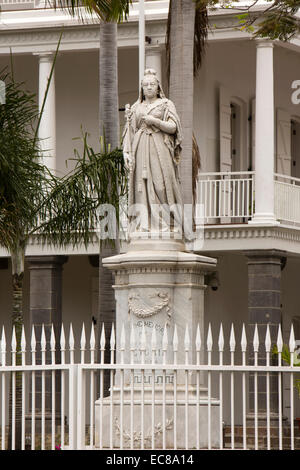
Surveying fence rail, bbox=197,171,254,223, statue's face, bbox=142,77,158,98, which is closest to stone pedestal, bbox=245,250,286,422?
fence rail, bbox=197,171,254,223

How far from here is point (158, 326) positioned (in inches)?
514

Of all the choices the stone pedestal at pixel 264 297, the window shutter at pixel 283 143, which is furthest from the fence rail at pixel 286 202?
the window shutter at pixel 283 143

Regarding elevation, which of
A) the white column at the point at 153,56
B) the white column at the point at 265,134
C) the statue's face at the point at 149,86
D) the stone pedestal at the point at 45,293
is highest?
the white column at the point at 153,56

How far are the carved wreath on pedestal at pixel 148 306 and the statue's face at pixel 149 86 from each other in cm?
186

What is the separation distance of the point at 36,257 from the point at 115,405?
13.1 metres

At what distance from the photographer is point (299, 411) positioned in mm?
27844

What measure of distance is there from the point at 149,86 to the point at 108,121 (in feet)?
20.4

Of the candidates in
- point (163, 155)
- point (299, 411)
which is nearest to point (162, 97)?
point (163, 155)

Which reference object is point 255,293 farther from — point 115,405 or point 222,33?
point 115,405

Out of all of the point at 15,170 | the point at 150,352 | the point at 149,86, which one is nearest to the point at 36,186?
the point at 15,170

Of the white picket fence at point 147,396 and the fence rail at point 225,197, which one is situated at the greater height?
the fence rail at point 225,197

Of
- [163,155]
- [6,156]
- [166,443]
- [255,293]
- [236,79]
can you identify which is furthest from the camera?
[236,79]

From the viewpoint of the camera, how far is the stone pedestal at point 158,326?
40.4 feet

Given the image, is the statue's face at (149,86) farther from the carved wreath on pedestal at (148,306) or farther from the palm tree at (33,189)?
the palm tree at (33,189)
